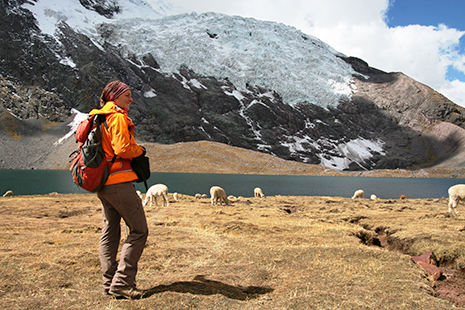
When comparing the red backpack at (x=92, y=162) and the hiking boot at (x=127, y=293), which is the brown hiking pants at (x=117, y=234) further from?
the red backpack at (x=92, y=162)

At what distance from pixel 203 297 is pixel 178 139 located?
173133 millimetres

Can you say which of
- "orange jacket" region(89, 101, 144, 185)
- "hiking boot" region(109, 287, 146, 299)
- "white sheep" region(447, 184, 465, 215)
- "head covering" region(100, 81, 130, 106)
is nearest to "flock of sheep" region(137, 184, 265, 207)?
"white sheep" region(447, 184, 465, 215)

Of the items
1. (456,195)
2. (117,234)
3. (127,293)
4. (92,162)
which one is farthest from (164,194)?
(456,195)

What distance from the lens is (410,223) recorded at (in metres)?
14.1

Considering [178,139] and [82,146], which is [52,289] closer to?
[82,146]

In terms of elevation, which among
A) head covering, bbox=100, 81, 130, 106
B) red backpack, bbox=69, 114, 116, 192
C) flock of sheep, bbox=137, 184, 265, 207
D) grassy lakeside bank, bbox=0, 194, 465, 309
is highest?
head covering, bbox=100, 81, 130, 106

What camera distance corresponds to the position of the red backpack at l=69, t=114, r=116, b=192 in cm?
471

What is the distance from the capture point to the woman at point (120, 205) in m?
4.88

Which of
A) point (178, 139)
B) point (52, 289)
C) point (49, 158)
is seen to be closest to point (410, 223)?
point (52, 289)

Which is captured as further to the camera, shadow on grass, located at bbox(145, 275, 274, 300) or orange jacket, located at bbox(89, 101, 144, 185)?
shadow on grass, located at bbox(145, 275, 274, 300)

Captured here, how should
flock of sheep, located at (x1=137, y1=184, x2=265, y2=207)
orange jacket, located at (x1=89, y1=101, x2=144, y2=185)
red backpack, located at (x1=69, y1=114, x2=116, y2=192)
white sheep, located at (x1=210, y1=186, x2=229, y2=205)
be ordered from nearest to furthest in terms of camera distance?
red backpack, located at (x1=69, y1=114, x2=116, y2=192) → orange jacket, located at (x1=89, y1=101, x2=144, y2=185) → flock of sheep, located at (x1=137, y1=184, x2=265, y2=207) → white sheep, located at (x1=210, y1=186, x2=229, y2=205)

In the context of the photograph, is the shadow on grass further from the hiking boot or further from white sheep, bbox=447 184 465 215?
white sheep, bbox=447 184 465 215

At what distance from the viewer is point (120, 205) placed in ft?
16.2

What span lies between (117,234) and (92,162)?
155 cm
